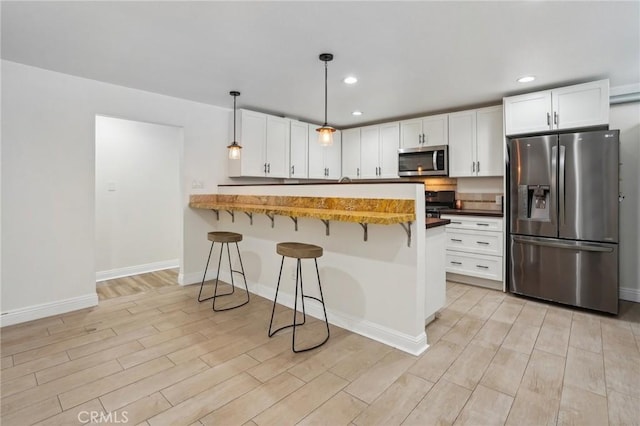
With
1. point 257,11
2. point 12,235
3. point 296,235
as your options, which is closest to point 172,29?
point 257,11

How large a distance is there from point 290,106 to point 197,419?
3.73 metres

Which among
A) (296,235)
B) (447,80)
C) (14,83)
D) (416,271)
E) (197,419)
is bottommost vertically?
(197,419)

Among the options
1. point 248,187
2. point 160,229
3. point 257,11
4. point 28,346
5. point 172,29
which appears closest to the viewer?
point 257,11

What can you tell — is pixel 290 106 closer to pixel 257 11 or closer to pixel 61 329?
pixel 257 11

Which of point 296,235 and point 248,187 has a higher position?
point 248,187

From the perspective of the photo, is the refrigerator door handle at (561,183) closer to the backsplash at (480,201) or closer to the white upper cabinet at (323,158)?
the backsplash at (480,201)

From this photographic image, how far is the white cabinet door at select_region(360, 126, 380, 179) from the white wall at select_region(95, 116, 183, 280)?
9.53 feet

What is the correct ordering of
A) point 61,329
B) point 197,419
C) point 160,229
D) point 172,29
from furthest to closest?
point 160,229 < point 61,329 < point 172,29 < point 197,419

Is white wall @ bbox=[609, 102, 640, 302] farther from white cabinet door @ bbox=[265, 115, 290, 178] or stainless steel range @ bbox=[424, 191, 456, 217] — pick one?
white cabinet door @ bbox=[265, 115, 290, 178]

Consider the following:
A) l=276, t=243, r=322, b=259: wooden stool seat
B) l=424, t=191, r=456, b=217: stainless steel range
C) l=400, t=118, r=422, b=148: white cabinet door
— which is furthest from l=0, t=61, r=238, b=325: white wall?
l=424, t=191, r=456, b=217: stainless steel range

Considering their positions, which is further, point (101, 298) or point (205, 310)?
point (101, 298)

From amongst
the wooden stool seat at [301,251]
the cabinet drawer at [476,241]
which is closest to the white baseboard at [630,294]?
the cabinet drawer at [476,241]

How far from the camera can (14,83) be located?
9.41 feet

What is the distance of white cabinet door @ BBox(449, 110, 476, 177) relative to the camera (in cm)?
429
